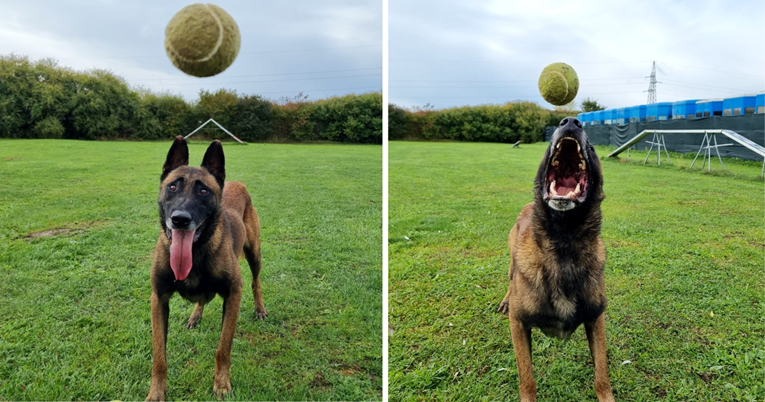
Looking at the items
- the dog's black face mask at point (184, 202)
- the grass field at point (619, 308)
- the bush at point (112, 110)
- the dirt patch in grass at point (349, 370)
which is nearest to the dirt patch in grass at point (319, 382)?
the dirt patch in grass at point (349, 370)

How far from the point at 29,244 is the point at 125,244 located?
874 millimetres

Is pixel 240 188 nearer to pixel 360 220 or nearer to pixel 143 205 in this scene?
pixel 360 220

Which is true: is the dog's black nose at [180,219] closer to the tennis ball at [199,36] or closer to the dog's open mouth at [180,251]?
the dog's open mouth at [180,251]

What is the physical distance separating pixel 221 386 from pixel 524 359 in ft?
5.73

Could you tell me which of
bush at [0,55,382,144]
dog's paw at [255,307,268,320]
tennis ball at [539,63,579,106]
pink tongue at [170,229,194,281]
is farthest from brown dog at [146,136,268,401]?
bush at [0,55,382,144]

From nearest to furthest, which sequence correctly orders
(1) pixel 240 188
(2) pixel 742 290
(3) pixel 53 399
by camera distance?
(3) pixel 53 399 → (1) pixel 240 188 → (2) pixel 742 290

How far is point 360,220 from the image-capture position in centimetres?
675

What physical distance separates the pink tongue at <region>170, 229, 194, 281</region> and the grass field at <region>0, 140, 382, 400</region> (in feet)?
2.31

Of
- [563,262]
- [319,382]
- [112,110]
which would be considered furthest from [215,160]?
[112,110]

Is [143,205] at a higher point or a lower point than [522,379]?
higher

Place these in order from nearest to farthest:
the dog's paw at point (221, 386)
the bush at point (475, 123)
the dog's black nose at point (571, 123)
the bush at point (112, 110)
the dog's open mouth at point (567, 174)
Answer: the dog's black nose at point (571, 123) < the dog's open mouth at point (567, 174) < the dog's paw at point (221, 386) < the bush at point (112, 110) < the bush at point (475, 123)

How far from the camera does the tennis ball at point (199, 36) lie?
1866mm

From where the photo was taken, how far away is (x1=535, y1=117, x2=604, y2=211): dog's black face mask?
185 centimetres

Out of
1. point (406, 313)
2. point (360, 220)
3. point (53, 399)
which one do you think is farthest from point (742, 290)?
point (53, 399)
